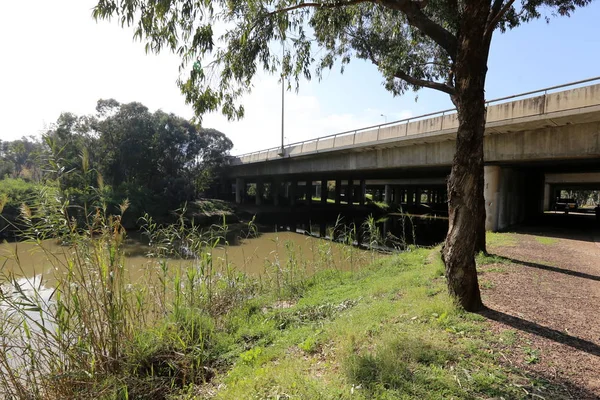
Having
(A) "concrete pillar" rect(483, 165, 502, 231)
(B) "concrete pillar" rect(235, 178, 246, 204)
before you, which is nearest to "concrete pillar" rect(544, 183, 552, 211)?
(A) "concrete pillar" rect(483, 165, 502, 231)

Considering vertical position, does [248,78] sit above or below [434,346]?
above

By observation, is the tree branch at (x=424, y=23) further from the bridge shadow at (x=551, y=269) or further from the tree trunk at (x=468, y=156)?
the bridge shadow at (x=551, y=269)

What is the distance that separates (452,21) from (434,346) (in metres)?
7.17

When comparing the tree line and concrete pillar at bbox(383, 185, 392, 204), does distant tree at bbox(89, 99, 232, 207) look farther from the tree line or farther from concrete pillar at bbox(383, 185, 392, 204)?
concrete pillar at bbox(383, 185, 392, 204)

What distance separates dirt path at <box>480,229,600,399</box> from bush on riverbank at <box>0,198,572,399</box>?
0.33 metres

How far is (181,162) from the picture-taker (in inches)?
1331

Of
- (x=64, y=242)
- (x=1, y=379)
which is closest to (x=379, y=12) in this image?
(x=64, y=242)

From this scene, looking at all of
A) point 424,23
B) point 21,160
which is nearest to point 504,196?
point 424,23

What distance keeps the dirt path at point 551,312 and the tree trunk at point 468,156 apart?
2.13 ft

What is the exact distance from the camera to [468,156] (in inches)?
178

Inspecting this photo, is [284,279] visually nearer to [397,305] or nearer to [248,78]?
[397,305]

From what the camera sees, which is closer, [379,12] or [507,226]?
[379,12]

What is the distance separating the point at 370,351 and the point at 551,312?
2.96 meters

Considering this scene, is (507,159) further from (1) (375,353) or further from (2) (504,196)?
(1) (375,353)
